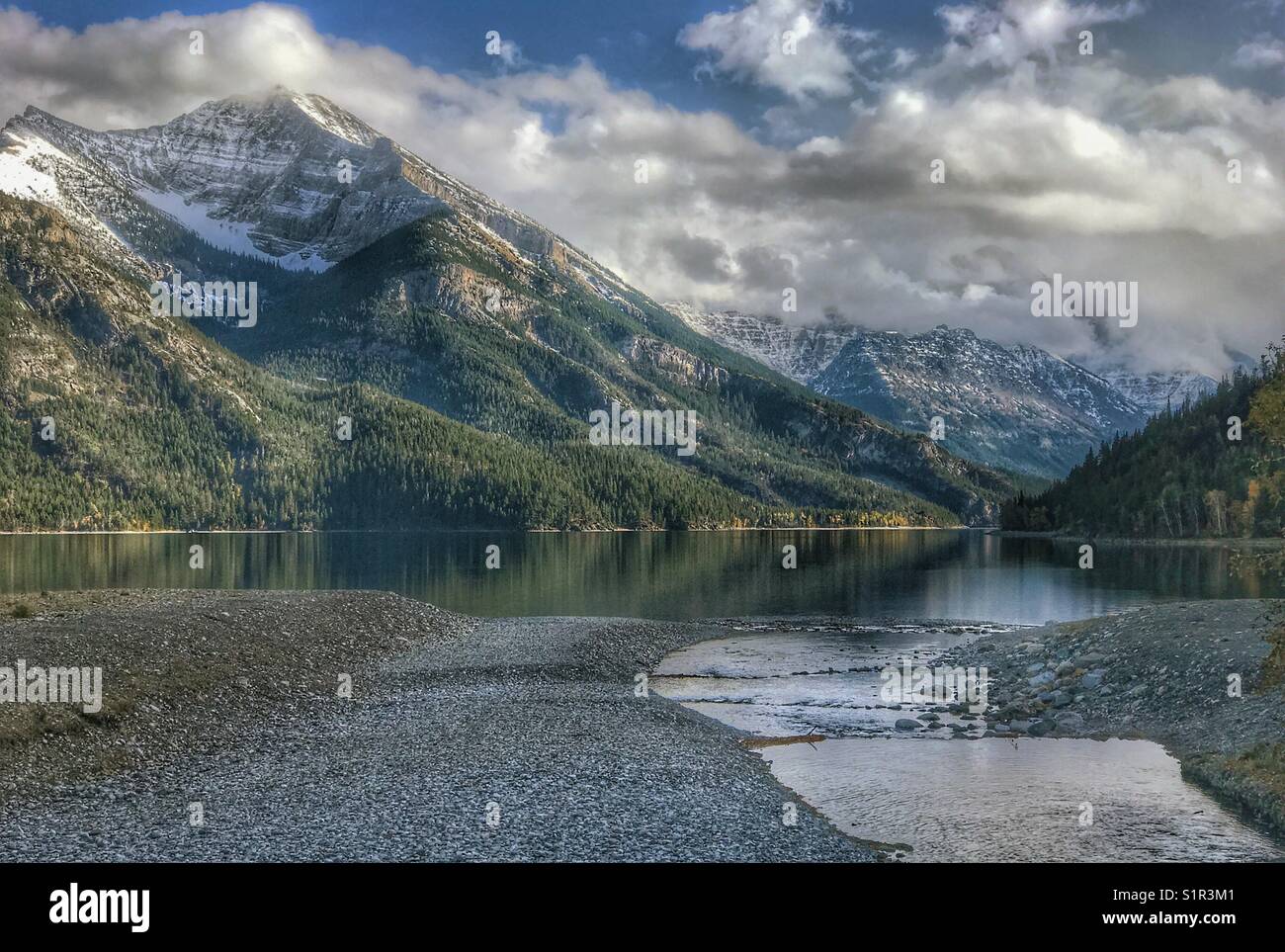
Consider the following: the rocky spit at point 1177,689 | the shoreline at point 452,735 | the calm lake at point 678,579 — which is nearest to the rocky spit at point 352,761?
the shoreline at point 452,735

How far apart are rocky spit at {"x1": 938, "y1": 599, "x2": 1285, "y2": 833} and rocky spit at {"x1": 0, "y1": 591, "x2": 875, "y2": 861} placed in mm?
14192

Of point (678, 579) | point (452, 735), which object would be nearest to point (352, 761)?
point (452, 735)

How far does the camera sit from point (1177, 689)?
Result: 147 feet

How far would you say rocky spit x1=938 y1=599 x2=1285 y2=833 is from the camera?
33812 mm

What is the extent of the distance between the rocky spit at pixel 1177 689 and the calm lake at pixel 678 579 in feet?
110

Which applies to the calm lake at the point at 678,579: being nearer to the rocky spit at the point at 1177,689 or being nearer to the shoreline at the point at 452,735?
the shoreline at the point at 452,735

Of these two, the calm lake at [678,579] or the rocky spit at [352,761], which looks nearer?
the rocky spit at [352,761]

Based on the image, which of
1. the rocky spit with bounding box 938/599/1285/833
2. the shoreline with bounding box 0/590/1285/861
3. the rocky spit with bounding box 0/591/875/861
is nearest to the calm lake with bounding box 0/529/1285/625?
the shoreline with bounding box 0/590/1285/861

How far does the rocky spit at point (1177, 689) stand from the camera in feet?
111

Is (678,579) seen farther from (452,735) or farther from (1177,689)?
(452,735)

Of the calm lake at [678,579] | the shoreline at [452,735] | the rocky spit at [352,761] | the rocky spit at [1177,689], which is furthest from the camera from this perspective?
the calm lake at [678,579]

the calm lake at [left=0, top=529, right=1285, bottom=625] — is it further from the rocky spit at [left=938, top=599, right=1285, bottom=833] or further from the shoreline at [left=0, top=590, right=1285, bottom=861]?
the rocky spit at [left=938, top=599, right=1285, bottom=833]
